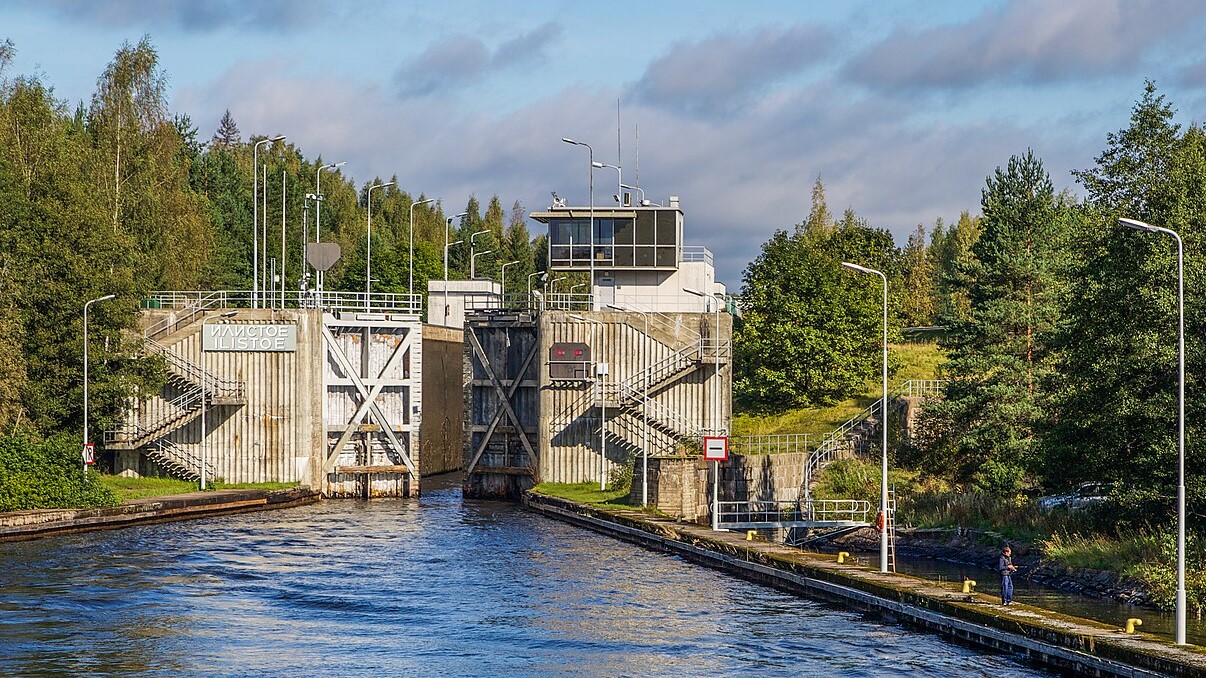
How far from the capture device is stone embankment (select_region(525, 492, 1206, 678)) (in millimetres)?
29188

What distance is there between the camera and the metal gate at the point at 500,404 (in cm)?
6881

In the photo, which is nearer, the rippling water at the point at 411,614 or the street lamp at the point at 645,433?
the rippling water at the point at 411,614

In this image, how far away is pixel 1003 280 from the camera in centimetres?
6269

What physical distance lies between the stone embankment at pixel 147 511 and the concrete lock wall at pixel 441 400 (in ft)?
41.3

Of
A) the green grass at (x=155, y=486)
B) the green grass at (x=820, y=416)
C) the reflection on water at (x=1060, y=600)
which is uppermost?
the green grass at (x=820, y=416)

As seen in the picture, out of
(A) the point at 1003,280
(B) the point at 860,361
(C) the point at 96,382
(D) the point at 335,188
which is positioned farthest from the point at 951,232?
(C) the point at 96,382

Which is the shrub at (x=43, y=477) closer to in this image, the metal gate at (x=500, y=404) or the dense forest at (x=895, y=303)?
→ the dense forest at (x=895, y=303)

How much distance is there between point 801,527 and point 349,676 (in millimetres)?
31077

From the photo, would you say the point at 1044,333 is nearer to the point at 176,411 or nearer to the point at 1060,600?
the point at 1060,600

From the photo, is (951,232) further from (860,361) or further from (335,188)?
(860,361)

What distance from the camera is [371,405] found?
228ft

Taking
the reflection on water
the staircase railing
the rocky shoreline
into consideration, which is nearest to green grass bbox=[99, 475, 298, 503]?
the staircase railing

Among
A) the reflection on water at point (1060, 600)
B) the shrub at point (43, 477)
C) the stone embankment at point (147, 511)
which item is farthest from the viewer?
the shrub at point (43, 477)

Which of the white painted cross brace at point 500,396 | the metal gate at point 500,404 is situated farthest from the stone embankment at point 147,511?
the white painted cross brace at point 500,396
